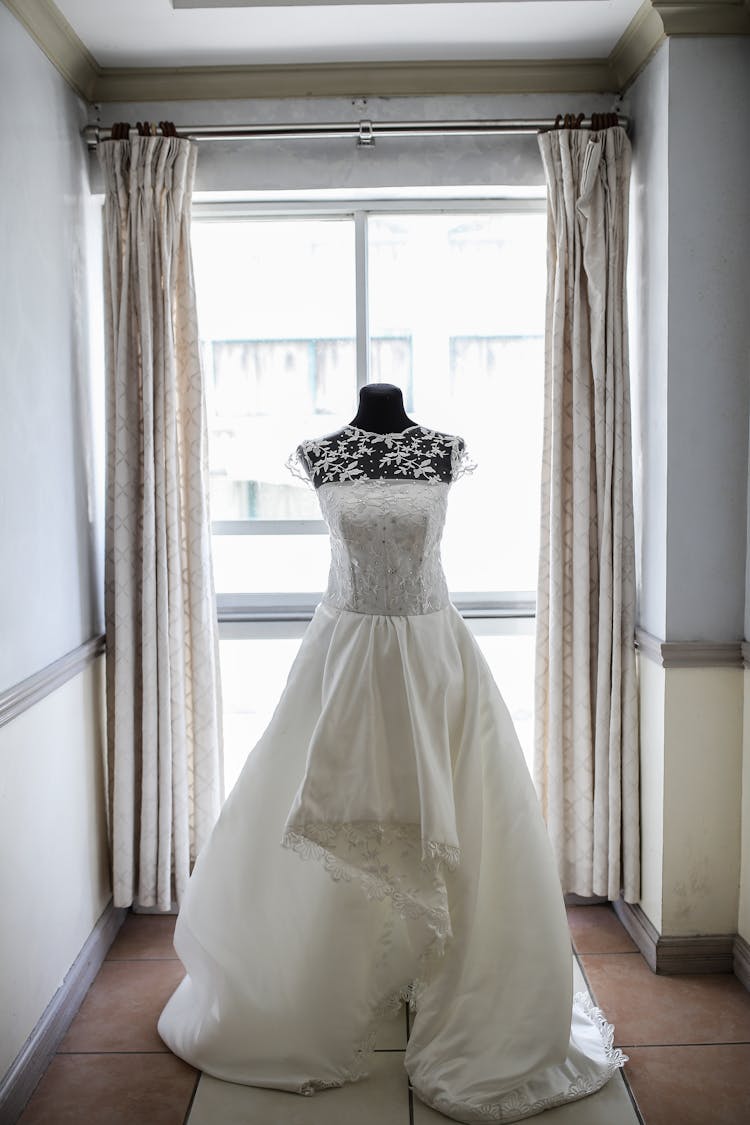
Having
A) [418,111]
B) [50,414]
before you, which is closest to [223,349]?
[50,414]

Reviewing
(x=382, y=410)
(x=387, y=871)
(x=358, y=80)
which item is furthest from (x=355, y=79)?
(x=387, y=871)

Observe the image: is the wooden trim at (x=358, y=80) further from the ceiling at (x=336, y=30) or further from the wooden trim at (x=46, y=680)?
the wooden trim at (x=46, y=680)

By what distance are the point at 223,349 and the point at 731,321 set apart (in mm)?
1482

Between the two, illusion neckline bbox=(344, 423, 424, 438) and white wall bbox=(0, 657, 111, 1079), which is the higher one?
illusion neckline bbox=(344, 423, 424, 438)

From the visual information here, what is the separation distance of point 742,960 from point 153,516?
6.46 feet

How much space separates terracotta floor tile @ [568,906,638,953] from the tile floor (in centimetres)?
6

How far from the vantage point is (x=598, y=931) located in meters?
2.65

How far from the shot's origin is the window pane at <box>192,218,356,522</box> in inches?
110

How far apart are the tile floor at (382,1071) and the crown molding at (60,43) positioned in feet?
7.91

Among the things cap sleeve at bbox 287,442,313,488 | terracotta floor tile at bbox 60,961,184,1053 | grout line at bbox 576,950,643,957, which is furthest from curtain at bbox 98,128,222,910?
grout line at bbox 576,950,643,957

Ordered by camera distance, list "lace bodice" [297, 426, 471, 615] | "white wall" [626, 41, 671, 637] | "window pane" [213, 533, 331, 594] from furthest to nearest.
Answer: "window pane" [213, 533, 331, 594], "white wall" [626, 41, 671, 637], "lace bodice" [297, 426, 471, 615]

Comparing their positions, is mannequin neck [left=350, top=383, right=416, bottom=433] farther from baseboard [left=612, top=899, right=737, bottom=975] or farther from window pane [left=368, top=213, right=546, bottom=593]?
baseboard [left=612, top=899, right=737, bottom=975]

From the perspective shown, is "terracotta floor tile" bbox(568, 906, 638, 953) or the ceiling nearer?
the ceiling

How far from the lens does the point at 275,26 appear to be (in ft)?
7.64
